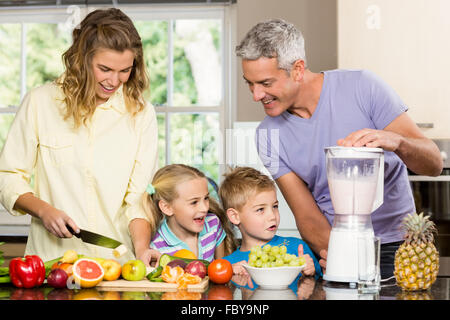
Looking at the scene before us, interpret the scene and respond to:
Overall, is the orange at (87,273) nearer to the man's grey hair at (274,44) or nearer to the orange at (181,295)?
the orange at (181,295)

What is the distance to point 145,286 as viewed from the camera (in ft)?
4.32

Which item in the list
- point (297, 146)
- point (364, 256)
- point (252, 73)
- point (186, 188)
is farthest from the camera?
point (186, 188)

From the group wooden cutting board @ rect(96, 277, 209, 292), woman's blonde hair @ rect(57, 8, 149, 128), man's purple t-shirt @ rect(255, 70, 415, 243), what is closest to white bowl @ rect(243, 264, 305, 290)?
wooden cutting board @ rect(96, 277, 209, 292)

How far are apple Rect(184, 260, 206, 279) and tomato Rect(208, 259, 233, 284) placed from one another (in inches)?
0.7

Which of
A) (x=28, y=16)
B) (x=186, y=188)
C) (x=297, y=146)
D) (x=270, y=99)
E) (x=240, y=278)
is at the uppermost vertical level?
(x=28, y=16)

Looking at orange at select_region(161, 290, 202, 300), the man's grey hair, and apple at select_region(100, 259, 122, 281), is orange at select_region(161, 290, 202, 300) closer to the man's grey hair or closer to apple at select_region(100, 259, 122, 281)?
apple at select_region(100, 259, 122, 281)

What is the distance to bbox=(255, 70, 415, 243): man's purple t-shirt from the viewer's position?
1.77 m

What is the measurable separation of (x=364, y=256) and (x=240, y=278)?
0.34 metres

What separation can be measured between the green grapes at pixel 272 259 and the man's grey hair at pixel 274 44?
587 mm

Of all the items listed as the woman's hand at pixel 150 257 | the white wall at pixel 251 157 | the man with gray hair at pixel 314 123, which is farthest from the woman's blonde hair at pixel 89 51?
the white wall at pixel 251 157

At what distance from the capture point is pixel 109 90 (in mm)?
1754
